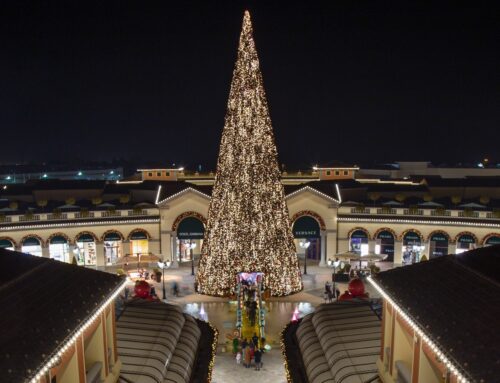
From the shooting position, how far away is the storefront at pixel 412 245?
36.1 meters

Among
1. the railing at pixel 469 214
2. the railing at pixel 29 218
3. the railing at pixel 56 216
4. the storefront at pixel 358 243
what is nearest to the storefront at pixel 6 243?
the railing at pixel 29 218

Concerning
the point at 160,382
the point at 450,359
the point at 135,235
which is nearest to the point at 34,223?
the point at 135,235

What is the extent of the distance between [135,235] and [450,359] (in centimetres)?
3127

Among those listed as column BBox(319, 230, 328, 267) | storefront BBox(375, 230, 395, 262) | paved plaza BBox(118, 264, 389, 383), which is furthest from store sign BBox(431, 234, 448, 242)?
column BBox(319, 230, 328, 267)

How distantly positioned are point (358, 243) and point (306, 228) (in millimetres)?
4742

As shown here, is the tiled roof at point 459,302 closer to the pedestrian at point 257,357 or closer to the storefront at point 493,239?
the pedestrian at point 257,357

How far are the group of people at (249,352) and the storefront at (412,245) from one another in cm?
1935

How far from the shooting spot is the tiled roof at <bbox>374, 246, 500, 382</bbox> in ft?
27.2

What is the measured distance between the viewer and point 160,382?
14.3m

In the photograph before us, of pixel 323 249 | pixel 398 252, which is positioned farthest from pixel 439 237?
pixel 323 249

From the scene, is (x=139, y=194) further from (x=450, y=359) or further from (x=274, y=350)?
(x=450, y=359)

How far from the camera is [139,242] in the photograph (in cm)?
3828

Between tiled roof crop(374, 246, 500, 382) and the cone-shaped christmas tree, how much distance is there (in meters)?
12.8

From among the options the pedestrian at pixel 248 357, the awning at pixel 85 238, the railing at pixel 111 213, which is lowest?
the pedestrian at pixel 248 357
